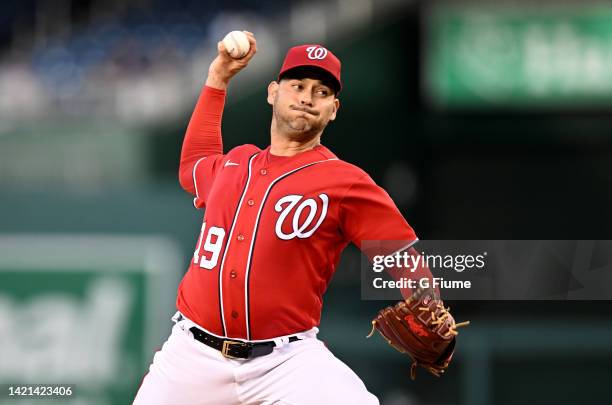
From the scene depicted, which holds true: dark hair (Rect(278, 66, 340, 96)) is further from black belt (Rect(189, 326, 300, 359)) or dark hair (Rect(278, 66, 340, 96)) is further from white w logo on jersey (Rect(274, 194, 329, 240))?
black belt (Rect(189, 326, 300, 359))

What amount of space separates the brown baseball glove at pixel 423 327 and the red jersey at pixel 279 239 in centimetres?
19

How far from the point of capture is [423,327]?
2.68 meters

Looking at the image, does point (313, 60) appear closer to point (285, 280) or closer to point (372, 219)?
point (372, 219)

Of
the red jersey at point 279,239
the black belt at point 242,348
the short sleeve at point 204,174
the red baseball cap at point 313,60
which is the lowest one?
the black belt at point 242,348

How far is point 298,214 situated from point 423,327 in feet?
1.60

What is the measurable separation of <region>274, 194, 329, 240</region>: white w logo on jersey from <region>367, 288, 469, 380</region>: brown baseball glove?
363 millimetres

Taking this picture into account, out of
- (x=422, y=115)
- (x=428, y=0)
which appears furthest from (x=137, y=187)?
(x=428, y=0)

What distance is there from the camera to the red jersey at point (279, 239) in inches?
103

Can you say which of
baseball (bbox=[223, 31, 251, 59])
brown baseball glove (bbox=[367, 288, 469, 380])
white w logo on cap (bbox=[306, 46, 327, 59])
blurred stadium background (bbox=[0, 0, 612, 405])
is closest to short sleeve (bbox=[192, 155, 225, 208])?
baseball (bbox=[223, 31, 251, 59])

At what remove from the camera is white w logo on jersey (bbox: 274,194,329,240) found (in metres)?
2.62

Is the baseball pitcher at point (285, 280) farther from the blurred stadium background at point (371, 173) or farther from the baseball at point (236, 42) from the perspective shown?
the blurred stadium background at point (371, 173)

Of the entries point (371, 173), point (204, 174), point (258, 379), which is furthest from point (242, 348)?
point (371, 173)

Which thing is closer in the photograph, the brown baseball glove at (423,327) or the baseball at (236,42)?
the brown baseball glove at (423,327)

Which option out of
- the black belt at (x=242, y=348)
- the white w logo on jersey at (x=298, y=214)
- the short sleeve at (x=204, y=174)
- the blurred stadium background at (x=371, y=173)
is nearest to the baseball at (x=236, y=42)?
the short sleeve at (x=204, y=174)
